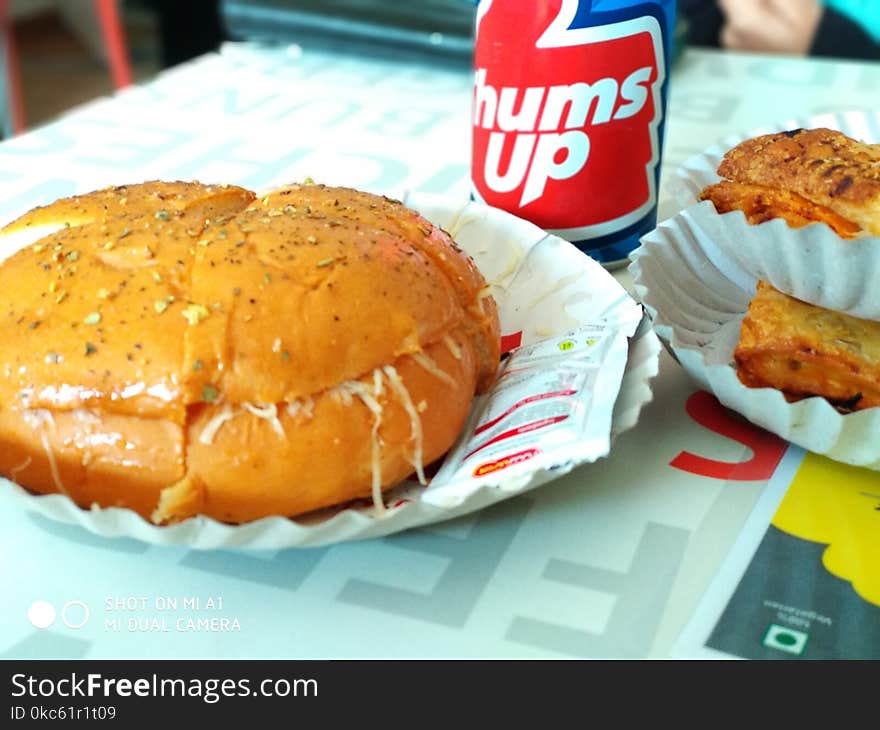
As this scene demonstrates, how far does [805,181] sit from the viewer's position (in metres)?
0.72

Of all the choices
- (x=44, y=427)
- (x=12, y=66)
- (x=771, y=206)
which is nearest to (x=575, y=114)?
(x=771, y=206)

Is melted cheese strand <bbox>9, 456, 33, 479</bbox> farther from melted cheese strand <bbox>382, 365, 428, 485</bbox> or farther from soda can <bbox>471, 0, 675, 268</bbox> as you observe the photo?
soda can <bbox>471, 0, 675, 268</bbox>

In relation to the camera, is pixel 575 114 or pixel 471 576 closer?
pixel 471 576

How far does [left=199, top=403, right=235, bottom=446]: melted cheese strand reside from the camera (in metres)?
0.57

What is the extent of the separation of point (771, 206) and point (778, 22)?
60.7 inches

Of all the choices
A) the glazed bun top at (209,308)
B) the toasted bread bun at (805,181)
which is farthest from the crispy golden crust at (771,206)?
the glazed bun top at (209,308)

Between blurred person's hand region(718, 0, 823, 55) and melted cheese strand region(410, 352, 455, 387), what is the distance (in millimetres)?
1739

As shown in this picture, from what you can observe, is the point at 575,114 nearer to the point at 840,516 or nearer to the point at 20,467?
the point at 840,516

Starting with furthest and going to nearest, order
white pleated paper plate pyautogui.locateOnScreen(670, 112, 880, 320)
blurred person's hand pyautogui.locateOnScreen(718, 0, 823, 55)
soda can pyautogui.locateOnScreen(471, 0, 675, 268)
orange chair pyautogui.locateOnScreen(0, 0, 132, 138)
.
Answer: orange chair pyautogui.locateOnScreen(0, 0, 132, 138), blurred person's hand pyautogui.locateOnScreen(718, 0, 823, 55), soda can pyautogui.locateOnScreen(471, 0, 675, 268), white pleated paper plate pyautogui.locateOnScreen(670, 112, 880, 320)

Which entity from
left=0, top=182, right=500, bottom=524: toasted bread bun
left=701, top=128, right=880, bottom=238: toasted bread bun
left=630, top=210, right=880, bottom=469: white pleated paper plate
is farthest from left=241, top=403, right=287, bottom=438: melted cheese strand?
left=701, top=128, right=880, bottom=238: toasted bread bun

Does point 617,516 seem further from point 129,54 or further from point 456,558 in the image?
point 129,54

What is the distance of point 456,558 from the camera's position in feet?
2.02
